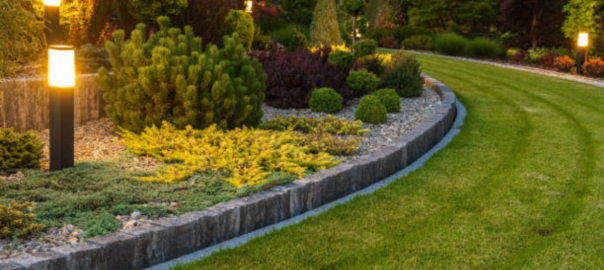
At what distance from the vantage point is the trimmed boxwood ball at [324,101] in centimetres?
955

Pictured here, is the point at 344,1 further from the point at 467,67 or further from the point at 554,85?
the point at 554,85

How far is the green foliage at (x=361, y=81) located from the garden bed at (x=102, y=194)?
4.44 m

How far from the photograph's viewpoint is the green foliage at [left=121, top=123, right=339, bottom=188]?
17.9ft

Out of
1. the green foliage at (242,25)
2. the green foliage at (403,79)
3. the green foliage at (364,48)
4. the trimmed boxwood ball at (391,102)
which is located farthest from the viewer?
the green foliage at (242,25)

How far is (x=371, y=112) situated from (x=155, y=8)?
20.3 ft

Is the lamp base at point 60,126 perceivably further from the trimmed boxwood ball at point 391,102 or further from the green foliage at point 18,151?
the trimmed boxwood ball at point 391,102

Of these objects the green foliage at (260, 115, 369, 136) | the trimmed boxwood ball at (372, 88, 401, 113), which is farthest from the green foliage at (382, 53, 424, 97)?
the green foliage at (260, 115, 369, 136)

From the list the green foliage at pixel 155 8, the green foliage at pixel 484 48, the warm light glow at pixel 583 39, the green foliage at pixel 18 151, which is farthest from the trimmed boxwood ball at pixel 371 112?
the green foliage at pixel 484 48

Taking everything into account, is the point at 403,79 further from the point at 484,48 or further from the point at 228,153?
the point at 484,48

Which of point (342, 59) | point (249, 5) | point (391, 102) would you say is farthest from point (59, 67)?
point (249, 5)

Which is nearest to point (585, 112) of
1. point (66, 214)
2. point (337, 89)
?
point (337, 89)

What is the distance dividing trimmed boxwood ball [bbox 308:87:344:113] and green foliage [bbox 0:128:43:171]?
4.70 metres

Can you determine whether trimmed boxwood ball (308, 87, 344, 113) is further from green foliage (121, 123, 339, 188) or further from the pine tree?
the pine tree

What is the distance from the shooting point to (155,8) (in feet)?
42.2
